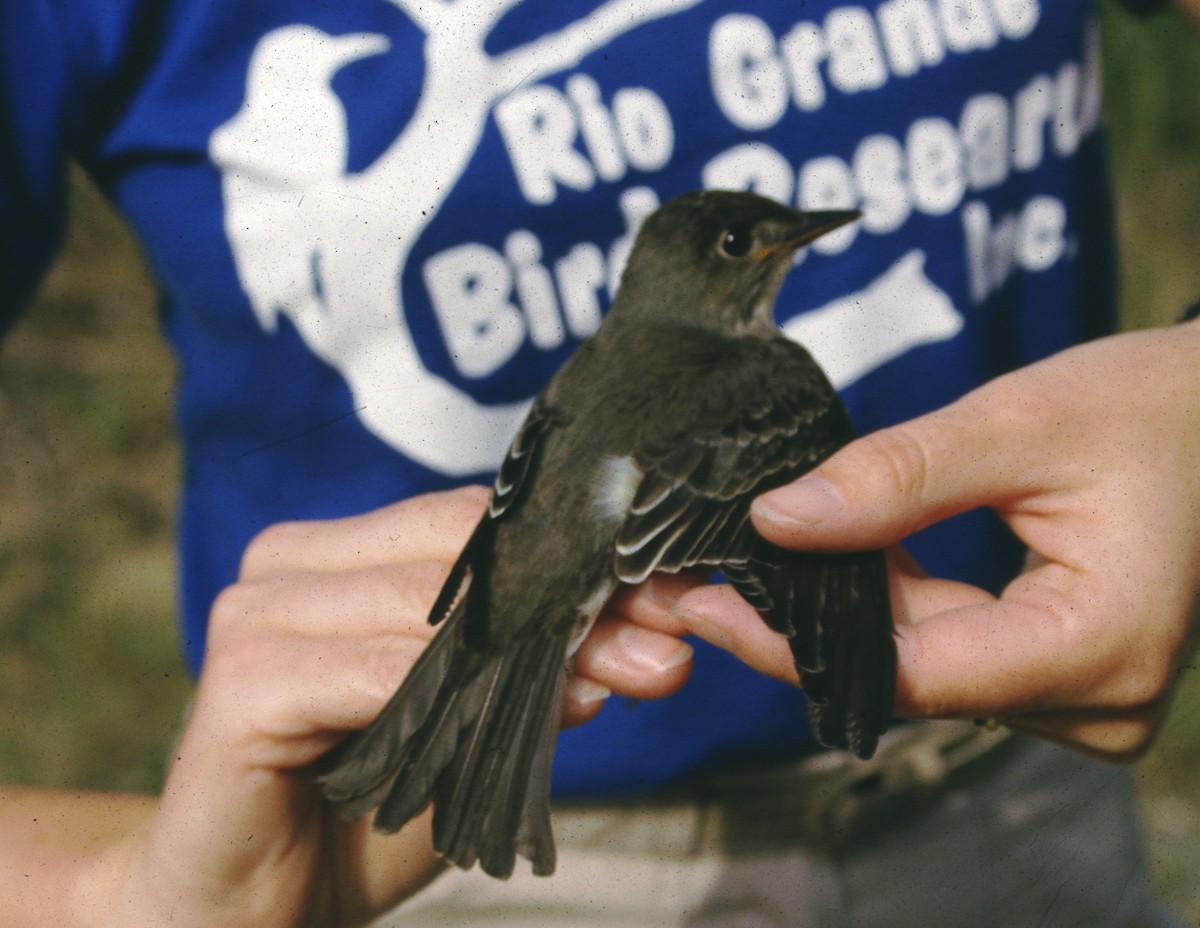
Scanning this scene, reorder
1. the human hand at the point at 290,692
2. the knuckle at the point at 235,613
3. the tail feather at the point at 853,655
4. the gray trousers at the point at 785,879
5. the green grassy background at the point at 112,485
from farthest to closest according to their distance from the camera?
1. the green grassy background at the point at 112,485
2. the gray trousers at the point at 785,879
3. the knuckle at the point at 235,613
4. the human hand at the point at 290,692
5. the tail feather at the point at 853,655

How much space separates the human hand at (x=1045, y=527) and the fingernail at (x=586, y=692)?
7.3 inches

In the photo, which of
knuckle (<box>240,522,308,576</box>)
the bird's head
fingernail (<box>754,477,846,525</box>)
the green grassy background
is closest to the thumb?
fingernail (<box>754,477,846,525</box>)

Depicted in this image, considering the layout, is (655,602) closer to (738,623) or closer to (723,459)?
(738,623)

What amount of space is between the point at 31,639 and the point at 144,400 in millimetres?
1029

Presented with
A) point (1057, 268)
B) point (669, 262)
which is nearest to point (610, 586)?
point (669, 262)

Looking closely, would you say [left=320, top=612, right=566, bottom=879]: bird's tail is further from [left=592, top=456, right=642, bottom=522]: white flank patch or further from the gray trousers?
the gray trousers

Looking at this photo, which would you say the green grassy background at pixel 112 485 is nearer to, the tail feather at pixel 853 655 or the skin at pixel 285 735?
the skin at pixel 285 735

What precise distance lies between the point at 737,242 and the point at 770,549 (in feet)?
2.27

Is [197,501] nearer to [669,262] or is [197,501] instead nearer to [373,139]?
[373,139]

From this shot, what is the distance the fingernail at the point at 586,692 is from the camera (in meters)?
1.99

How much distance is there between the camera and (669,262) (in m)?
2.43

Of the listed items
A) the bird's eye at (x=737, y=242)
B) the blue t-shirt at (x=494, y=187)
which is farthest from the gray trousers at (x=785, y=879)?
the bird's eye at (x=737, y=242)

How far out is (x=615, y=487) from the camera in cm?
205

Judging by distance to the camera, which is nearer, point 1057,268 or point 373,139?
point 373,139
